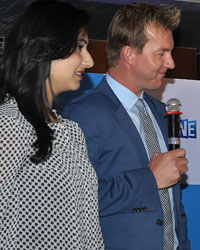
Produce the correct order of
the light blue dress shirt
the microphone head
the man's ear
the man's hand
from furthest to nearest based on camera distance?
the man's ear
the light blue dress shirt
the microphone head
the man's hand

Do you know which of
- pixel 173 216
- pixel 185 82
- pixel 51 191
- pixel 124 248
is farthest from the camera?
pixel 185 82

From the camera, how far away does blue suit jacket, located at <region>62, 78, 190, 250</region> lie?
8.37 feet

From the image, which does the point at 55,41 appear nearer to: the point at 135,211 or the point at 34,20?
the point at 34,20

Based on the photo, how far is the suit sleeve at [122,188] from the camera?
254 centimetres

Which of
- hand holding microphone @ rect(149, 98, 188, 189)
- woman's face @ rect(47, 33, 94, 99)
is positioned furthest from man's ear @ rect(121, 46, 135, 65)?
woman's face @ rect(47, 33, 94, 99)

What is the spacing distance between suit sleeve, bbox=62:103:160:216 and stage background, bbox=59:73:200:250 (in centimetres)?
92

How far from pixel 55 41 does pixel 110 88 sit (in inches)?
34.3

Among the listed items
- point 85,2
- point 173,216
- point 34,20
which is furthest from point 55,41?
point 85,2

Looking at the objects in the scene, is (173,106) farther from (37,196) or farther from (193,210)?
(193,210)

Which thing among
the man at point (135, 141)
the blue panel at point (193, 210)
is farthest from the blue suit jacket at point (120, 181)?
the blue panel at point (193, 210)

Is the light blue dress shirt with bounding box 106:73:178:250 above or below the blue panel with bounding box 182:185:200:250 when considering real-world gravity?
above

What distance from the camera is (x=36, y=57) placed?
206 cm

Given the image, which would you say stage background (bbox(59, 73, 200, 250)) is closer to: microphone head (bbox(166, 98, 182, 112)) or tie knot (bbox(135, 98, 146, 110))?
tie knot (bbox(135, 98, 146, 110))

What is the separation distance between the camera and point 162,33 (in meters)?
3.04
